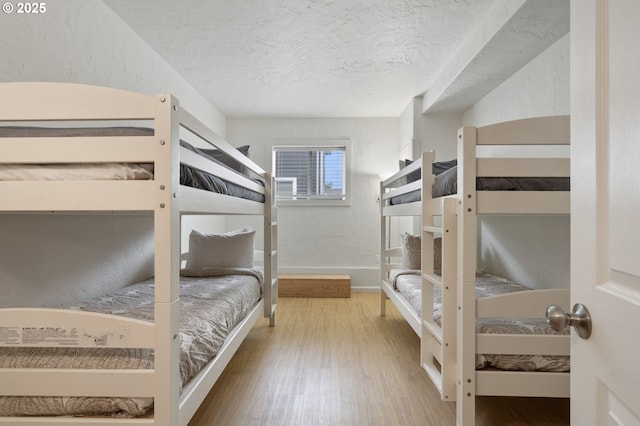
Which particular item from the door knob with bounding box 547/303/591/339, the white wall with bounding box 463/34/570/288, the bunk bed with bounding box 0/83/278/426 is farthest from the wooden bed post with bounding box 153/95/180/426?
the white wall with bounding box 463/34/570/288

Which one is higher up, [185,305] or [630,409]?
[630,409]

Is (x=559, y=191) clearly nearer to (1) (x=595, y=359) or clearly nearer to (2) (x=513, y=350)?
(2) (x=513, y=350)

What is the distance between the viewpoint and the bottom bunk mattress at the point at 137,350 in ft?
3.41

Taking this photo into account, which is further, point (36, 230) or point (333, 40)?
point (333, 40)

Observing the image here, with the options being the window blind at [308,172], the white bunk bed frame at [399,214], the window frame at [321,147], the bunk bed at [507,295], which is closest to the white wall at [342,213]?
the window frame at [321,147]

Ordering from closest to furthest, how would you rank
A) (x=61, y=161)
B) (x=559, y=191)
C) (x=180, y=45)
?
(x=61, y=161)
(x=559, y=191)
(x=180, y=45)

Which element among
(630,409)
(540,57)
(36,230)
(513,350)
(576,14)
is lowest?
(513,350)

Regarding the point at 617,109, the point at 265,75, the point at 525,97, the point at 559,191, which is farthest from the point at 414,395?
the point at 265,75

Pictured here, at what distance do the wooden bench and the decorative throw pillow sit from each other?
1.04 metres

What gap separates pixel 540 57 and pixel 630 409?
8.73 feet

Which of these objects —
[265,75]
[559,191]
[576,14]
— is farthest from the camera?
[265,75]

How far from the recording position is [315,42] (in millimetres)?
2582

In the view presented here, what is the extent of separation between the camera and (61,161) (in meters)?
1.03

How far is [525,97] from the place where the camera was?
2664mm
